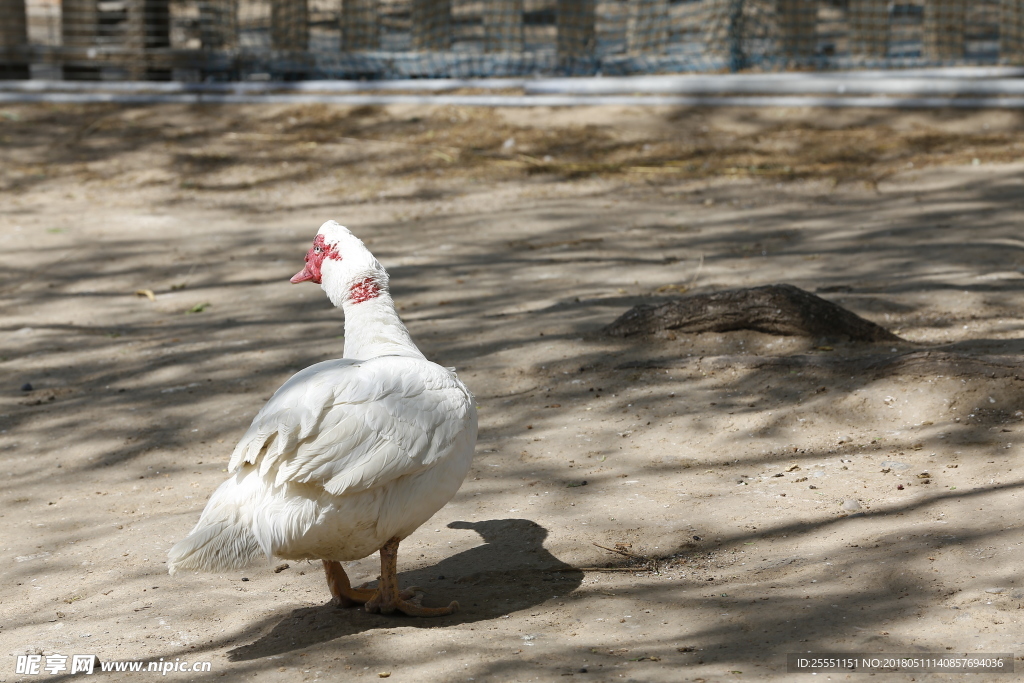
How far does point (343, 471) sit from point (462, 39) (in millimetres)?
10011

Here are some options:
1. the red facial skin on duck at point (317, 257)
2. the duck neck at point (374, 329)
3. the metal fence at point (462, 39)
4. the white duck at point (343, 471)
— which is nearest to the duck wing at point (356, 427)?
the white duck at point (343, 471)

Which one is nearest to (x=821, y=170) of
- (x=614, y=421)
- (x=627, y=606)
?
(x=614, y=421)

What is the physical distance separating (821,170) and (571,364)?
463 cm

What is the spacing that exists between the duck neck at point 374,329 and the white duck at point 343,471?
0.62ft

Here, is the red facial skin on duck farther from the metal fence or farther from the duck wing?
the metal fence

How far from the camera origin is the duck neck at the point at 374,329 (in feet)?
11.5

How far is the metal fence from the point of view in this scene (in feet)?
37.8

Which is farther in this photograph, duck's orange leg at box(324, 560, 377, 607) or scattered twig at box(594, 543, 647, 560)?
scattered twig at box(594, 543, 647, 560)

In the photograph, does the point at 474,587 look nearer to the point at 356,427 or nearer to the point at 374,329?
the point at 356,427

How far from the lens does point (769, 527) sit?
3525 millimetres

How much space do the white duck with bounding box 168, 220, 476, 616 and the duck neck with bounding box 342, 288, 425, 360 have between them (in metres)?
0.19

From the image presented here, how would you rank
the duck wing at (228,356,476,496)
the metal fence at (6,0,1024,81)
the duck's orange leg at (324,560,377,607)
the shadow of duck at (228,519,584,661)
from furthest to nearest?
the metal fence at (6,0,1024,81) → the duck's orange leg at (324,560,377,607) → the shadow of duck at (228,519,584,661) → the duck wing at (228,356,476,496)

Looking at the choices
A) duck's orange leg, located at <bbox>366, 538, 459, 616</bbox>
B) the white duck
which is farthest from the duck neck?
duck's orange leg, located at <bbox>366, 538, 459, 616</bbox>

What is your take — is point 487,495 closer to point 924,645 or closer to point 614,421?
point 614,421
